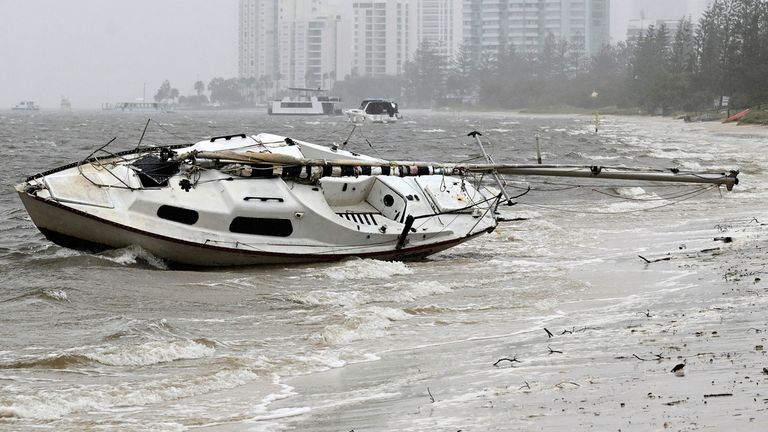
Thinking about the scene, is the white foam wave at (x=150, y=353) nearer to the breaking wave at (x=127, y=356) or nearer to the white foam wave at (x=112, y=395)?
the breaking wave at (x=127, y=356)

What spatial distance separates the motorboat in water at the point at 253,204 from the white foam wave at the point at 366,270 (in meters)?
0.45

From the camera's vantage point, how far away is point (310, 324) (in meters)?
17.2

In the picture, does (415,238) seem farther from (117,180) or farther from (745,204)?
(745,204)

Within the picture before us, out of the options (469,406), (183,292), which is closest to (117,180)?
(183,292)

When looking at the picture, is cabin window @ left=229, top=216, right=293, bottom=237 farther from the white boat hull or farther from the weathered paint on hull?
the weathered paint on hull

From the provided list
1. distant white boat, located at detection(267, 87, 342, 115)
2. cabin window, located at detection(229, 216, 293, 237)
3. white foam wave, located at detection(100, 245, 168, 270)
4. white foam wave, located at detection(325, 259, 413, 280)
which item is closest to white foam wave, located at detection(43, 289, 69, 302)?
white foam wave, located at detection(100, 245, 168, 270)

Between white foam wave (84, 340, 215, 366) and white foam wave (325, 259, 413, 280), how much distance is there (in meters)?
6.79

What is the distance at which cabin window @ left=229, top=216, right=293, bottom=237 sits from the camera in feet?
73.6

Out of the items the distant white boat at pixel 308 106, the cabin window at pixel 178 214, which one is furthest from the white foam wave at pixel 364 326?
the distant white boat at pixel 308 106

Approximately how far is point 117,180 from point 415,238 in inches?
244

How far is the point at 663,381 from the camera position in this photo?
37.5 ft

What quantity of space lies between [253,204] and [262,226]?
1.74 ft

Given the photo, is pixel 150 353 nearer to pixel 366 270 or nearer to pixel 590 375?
pixel 590 375

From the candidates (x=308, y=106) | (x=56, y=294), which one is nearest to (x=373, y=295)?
(x=56, y=294)
